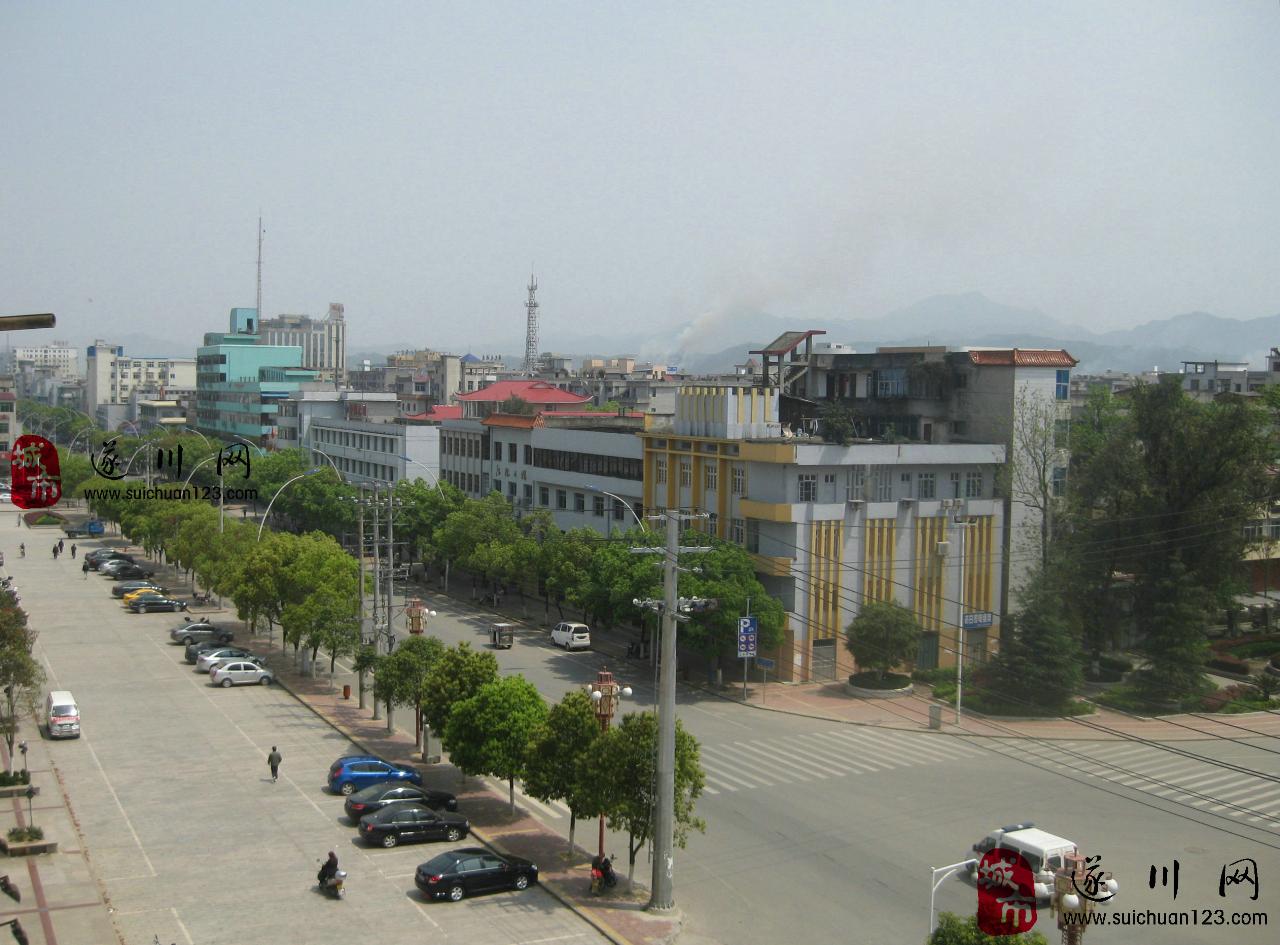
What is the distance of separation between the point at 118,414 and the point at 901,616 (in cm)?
13632

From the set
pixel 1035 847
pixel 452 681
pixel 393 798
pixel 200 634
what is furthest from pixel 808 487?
pixel 200 634

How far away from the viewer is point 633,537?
39250 mm

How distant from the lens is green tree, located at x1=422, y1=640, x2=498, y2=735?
963 inches

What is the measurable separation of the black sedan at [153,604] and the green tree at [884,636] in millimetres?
28669

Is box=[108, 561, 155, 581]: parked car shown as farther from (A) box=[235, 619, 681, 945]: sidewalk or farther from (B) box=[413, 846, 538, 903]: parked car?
(B) box=[413, 846, 538, 903]: parked car

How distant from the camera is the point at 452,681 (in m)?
24.6

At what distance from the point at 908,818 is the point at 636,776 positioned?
6.80 m

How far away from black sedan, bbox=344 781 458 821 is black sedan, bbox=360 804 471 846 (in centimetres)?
45

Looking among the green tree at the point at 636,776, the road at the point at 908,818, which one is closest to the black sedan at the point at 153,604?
the road at the point at 908,818

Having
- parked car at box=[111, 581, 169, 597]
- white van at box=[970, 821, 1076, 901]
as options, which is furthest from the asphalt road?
parked car at box=[111, 581, 169, 597]

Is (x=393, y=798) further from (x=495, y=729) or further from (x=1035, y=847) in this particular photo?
(x=1035, y=847)

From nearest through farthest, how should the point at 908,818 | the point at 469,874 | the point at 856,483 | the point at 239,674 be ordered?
the point at 469,874, the point at 908,818, the point at 239,674, the point at 856,483

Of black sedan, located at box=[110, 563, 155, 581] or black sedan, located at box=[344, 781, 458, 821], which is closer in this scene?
black sedan, located at box=[344, 781, 458, 821]

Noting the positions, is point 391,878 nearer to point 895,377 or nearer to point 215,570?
point 215,570
